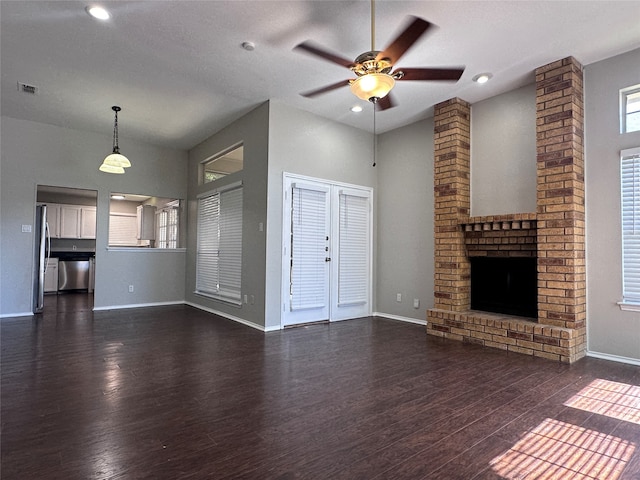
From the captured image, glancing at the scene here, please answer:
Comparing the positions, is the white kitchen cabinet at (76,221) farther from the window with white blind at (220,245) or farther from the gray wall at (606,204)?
the gray wall at (606,204)

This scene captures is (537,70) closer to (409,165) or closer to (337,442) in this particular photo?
(409,165)

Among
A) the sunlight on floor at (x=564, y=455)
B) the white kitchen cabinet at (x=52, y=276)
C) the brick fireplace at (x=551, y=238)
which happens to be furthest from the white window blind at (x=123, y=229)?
the sunlight on floor at (x=564, y=455)

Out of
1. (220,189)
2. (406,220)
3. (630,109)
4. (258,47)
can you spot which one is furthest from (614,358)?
(220,189)

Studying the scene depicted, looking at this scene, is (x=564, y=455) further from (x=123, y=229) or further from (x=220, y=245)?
(x=123, y=229)

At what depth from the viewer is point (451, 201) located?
467 centimetres

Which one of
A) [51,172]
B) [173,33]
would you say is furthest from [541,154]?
[51,172]

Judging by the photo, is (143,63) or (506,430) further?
(143,63)

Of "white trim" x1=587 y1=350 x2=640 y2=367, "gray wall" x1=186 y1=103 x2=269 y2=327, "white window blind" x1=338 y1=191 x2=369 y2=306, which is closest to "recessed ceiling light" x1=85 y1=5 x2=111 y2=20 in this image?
"gray wall" x1=186 y1=103 x2=269 y2=327

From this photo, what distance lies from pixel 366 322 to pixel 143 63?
4436 millimetres

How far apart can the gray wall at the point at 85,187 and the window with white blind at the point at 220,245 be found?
87 cm

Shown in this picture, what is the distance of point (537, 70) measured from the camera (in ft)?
12.7

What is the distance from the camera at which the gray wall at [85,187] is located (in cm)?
552

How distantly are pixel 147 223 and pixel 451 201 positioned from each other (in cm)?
650

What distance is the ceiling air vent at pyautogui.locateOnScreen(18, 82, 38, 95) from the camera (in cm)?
436
